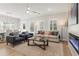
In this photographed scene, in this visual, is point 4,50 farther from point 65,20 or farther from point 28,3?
point 65,20

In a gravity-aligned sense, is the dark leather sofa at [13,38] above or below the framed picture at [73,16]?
below

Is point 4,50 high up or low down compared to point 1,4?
down

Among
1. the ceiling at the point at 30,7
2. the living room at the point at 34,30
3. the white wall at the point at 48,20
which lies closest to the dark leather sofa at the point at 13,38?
the living room at the point at 34,30

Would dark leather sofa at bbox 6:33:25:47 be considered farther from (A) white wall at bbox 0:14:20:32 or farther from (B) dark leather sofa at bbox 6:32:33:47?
(A) white wall at bbox 0:14:20:32

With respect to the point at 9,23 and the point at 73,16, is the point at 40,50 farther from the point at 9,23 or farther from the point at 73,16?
the point at 73,16

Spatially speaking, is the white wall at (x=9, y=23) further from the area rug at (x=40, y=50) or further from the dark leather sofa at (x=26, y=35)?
the area rug at (x=40, y=50)

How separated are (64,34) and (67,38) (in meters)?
0.10

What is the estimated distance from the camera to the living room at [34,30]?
5.63 ft

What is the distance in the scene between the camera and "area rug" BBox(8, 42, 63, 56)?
1.73 meters

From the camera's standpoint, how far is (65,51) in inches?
70.5

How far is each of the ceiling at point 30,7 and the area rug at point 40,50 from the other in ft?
2.11

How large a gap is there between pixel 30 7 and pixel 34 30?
468 millimetres

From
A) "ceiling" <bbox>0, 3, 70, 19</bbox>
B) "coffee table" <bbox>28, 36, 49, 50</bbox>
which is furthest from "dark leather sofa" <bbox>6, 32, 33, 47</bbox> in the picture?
"ceiling" <bbox>0, 3, 70, 19</bbox>

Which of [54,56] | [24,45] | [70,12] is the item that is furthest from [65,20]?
[24,45]
